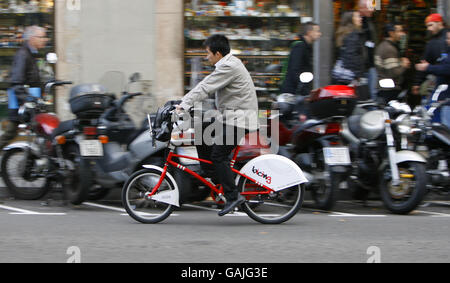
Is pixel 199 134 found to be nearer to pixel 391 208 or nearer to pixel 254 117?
pixel 254 117

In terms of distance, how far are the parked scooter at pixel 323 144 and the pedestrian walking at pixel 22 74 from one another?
3.38 m

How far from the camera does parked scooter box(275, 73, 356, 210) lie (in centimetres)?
682

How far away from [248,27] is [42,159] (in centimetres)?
497

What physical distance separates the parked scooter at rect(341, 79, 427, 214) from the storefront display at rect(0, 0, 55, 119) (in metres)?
5.92

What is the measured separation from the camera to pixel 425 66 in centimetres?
866

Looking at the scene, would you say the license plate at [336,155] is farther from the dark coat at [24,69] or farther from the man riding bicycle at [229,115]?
the dark coat at [24,69]

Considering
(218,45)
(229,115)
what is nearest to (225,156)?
(229,115)

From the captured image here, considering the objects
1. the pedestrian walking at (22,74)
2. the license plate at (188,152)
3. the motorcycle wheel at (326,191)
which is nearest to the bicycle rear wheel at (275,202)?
the license plate at (188,152)

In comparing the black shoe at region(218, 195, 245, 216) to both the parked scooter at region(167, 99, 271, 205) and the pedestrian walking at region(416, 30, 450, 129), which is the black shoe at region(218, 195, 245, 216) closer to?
the parked scooter at region(167, 99, 271, 205)

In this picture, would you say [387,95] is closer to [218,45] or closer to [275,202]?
[275,202]

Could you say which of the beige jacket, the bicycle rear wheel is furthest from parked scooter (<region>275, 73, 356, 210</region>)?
the beige jacket

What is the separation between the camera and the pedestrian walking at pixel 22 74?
26.5 ft

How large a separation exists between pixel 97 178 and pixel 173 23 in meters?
4.48

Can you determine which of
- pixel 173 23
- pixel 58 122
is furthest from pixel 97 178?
pixel 173 23
